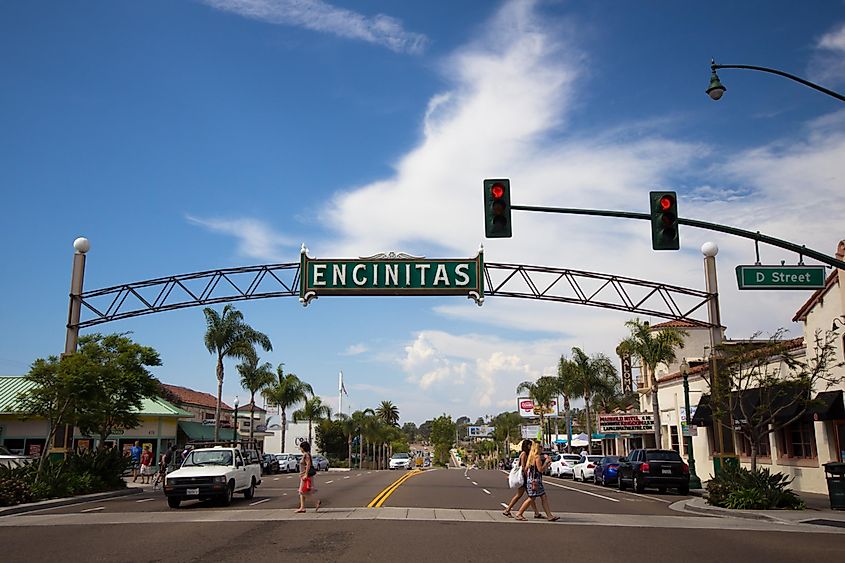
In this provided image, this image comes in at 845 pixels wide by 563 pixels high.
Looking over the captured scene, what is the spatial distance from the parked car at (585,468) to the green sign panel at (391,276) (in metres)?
16.6

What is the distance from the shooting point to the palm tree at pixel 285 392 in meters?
64.0

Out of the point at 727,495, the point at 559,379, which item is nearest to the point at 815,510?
the point at 727,495

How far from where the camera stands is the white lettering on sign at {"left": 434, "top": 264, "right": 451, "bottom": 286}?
26.6 metres

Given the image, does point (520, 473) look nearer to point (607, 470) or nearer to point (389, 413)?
point (607, 470)

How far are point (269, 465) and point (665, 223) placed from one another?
117 feet

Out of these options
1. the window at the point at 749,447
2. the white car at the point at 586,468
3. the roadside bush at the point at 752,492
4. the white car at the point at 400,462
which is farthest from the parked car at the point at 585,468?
the white car at the point at 400,462

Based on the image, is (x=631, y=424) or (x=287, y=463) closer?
(x=631, y=424)

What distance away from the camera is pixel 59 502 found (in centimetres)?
2266

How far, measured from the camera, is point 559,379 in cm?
6519

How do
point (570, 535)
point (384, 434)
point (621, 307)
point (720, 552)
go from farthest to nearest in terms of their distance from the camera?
point (384, 434)
point (621, 307)
point (570, 535)
point (720, 552)

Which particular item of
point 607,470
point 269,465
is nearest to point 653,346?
point 607,470

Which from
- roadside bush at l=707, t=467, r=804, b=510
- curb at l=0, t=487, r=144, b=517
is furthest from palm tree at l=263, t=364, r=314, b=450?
roadside bush at l=707, t=467, r=804, b=510

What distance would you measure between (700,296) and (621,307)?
111 inches

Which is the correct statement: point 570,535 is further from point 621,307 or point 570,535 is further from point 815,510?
point 621,307
